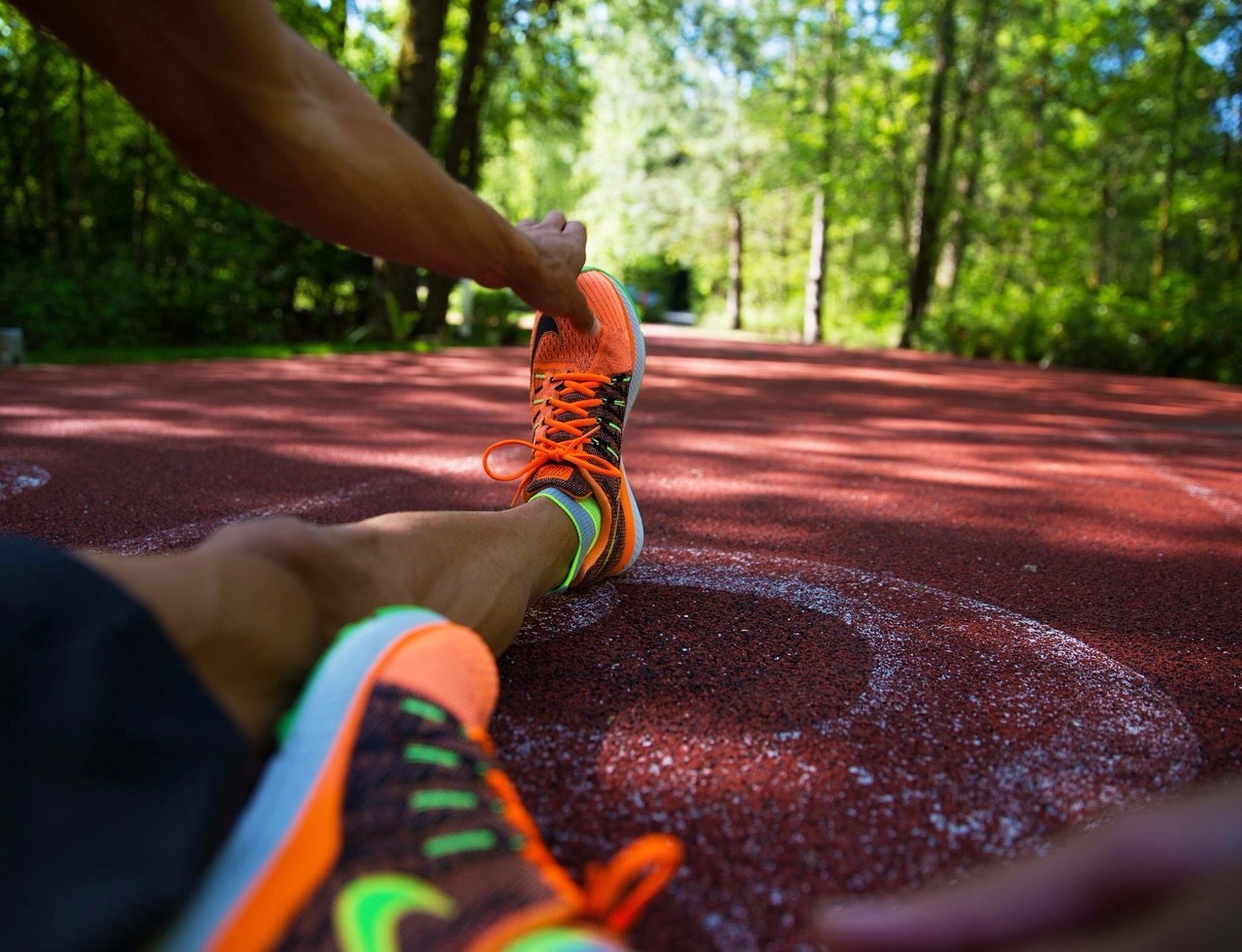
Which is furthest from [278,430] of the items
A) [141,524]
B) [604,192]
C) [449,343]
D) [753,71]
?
[604,192]

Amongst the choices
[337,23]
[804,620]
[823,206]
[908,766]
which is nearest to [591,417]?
[804,620]

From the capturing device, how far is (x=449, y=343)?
37.8 feet

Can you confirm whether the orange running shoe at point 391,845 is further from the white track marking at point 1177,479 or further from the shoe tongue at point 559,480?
the white track marking at point 1177,479

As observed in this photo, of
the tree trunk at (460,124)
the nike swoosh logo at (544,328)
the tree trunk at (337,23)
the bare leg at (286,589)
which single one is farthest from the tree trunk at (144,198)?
the bare leg at (286,589)

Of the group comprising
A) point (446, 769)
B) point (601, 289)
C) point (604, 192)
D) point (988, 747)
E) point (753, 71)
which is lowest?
point (988, 747)

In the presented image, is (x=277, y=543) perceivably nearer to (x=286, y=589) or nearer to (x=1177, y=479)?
(x=286, y=589)

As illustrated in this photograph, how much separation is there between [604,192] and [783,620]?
31008mm

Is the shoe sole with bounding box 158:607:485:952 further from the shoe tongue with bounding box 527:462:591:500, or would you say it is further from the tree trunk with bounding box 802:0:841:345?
the tree trunk with bounding box 802:0:841:345

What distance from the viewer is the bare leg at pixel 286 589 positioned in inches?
29.0

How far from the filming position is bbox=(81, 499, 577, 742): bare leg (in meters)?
0.74

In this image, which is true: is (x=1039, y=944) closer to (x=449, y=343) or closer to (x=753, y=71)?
(x=449, y=343)

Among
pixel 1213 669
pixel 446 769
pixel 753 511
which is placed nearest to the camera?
pixel 446 769

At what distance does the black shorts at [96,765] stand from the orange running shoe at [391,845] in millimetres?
40

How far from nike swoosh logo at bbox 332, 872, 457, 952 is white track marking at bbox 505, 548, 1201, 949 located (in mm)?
334
